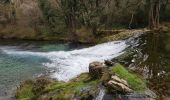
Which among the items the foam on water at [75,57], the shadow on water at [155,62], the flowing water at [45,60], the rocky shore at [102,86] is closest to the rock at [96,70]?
the rocky shore at [102,86]

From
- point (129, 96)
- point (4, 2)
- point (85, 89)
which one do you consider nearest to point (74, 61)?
point (85, 89)

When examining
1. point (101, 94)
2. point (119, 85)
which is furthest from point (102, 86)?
point (119, 85)

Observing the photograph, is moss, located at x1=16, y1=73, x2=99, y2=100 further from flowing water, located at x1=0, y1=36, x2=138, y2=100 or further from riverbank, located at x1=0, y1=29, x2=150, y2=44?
riverbank, located at x1=0, y1=29, x2=150, y2=44

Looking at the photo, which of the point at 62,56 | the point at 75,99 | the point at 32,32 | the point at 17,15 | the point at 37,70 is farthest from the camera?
the point at 17,15

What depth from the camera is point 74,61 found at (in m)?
35.9

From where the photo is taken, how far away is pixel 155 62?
29.0 meters

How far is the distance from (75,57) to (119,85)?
66.2ft

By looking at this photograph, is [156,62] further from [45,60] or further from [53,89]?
[45,60]

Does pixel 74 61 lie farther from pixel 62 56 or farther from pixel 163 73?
pixel 163 73

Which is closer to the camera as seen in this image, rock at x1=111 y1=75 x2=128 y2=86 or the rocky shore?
the rocky shore

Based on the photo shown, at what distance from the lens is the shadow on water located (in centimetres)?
2189

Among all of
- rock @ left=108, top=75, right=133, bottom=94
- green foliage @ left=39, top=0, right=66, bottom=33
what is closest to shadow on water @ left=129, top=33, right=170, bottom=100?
rock @ left=108, top=75, right=133, bottom=94

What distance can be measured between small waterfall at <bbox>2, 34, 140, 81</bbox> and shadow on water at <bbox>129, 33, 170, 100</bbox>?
2789mm

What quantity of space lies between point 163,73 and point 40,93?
9020 millimetres
